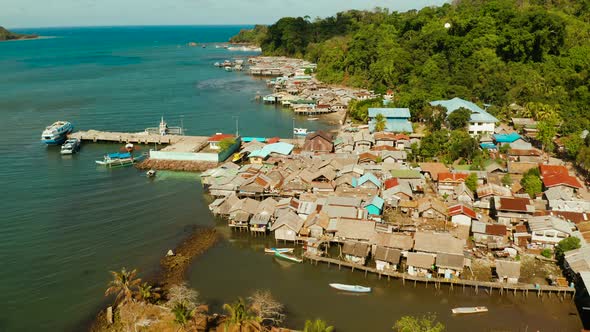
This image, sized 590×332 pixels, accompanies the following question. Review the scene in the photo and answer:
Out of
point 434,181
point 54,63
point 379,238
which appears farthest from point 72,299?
point 54,63

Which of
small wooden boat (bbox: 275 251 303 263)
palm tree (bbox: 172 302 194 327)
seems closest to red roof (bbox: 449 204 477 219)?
small wooden boat (bbox: 275 251 303 263)

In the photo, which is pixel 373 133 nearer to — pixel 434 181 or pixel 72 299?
pixel 434 181

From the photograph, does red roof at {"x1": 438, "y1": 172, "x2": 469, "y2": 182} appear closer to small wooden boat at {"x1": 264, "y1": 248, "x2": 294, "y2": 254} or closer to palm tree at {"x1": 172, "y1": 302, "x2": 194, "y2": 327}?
small wooden boat at {"x1": 264, "y1": 248, "x2": 294, "y2": 254}

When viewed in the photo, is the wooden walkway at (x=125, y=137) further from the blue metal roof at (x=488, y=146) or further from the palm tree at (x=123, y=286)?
the blue metal roof at (x=488, y=146)

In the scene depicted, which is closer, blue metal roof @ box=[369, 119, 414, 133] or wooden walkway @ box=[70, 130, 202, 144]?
blue metal roof @ box=[369, 119, 414, 133]

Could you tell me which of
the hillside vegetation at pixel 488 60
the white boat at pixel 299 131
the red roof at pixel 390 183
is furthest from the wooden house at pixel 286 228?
the hillside vegetation at pixel 488 60

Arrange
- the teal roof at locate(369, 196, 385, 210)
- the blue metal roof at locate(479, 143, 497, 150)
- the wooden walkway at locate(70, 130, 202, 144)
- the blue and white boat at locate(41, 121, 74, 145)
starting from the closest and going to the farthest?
the teal roof at locate(369, 196, 385, 210)
the blue metal roof at locate(479, 143, 497, 150)
the blue and white boat at locate(41, 121, 74, 145)
the wooden walkway at locate(70, 130, 202, 144)

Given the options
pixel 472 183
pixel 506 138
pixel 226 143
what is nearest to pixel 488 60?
pixel 506 138
